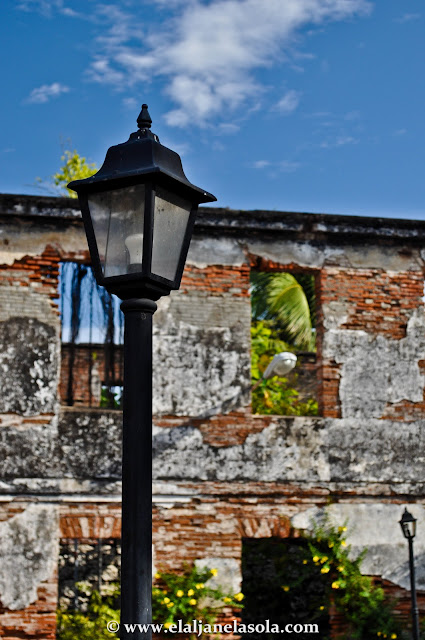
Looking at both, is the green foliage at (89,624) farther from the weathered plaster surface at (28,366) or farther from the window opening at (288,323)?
the window opening at (288,323)

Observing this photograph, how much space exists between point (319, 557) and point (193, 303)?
11.5 feet

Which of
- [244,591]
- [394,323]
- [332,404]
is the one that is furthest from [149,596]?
[244,591]

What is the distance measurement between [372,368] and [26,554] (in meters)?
4.90

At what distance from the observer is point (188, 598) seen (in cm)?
957

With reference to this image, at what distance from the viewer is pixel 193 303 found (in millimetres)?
10383

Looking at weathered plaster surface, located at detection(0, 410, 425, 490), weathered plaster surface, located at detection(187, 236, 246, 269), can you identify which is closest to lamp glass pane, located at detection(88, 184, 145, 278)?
weathered plaster surface, located at detection(0, 410, 425, 490)

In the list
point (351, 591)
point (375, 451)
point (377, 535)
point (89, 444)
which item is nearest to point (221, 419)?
point (89, 444)

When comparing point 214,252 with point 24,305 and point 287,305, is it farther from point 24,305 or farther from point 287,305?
point 287,305

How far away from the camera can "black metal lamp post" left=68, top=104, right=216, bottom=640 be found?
3.19m

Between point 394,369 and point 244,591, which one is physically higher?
point 394,369

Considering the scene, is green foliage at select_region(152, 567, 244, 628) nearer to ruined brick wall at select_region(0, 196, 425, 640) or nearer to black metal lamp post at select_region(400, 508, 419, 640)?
ruined brick wall at select_region(0, 196, 425, 640)

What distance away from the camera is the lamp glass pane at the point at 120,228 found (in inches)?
130

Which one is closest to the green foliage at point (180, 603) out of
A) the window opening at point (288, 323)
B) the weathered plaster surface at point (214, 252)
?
the weathered plaster surface at point (214, 252)

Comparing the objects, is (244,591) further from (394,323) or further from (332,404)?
(394,323)
